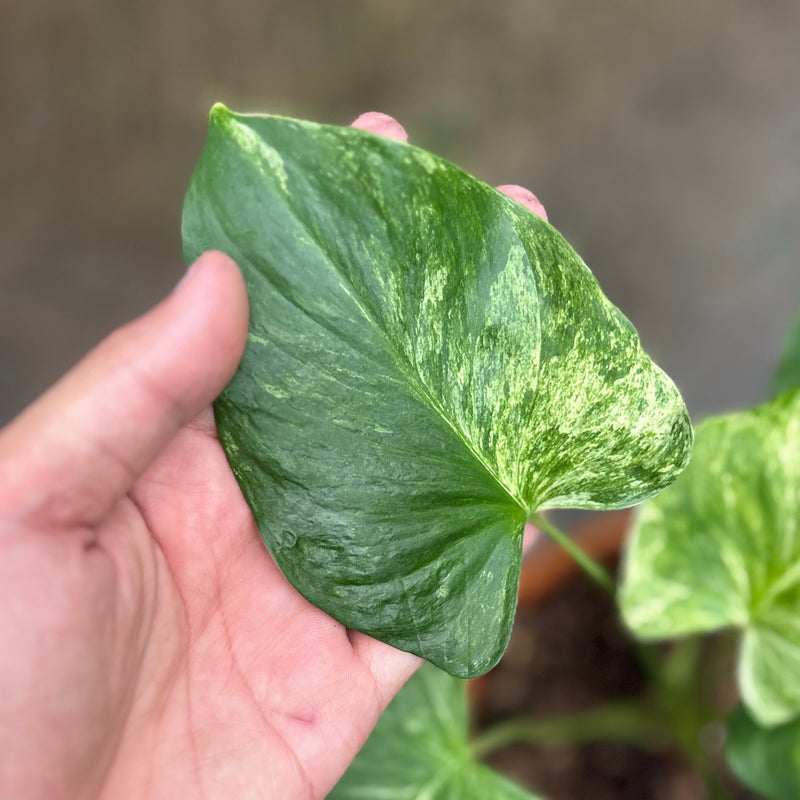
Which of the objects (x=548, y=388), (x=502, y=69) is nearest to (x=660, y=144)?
(x=502, y=69)

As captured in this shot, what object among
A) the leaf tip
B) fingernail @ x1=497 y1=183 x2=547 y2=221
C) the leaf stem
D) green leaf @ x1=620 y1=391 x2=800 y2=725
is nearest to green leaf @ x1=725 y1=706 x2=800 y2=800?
green leaf @ x1=620 y1=391 x2=800 y2=725

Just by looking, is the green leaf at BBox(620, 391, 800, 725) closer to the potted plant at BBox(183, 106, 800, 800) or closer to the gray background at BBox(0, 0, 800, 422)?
the potted plant at BBox(183, 106, 800, 800)

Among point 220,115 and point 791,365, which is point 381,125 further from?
point 791,365

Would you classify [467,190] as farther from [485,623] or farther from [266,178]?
[485,623]

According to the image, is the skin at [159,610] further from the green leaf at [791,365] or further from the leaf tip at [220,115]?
the green leaf at [791,365]

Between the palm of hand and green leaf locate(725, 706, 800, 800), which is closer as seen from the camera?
the palm of hand

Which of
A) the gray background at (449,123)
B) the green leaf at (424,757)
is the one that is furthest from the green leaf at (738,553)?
the gray background at (449,123)
